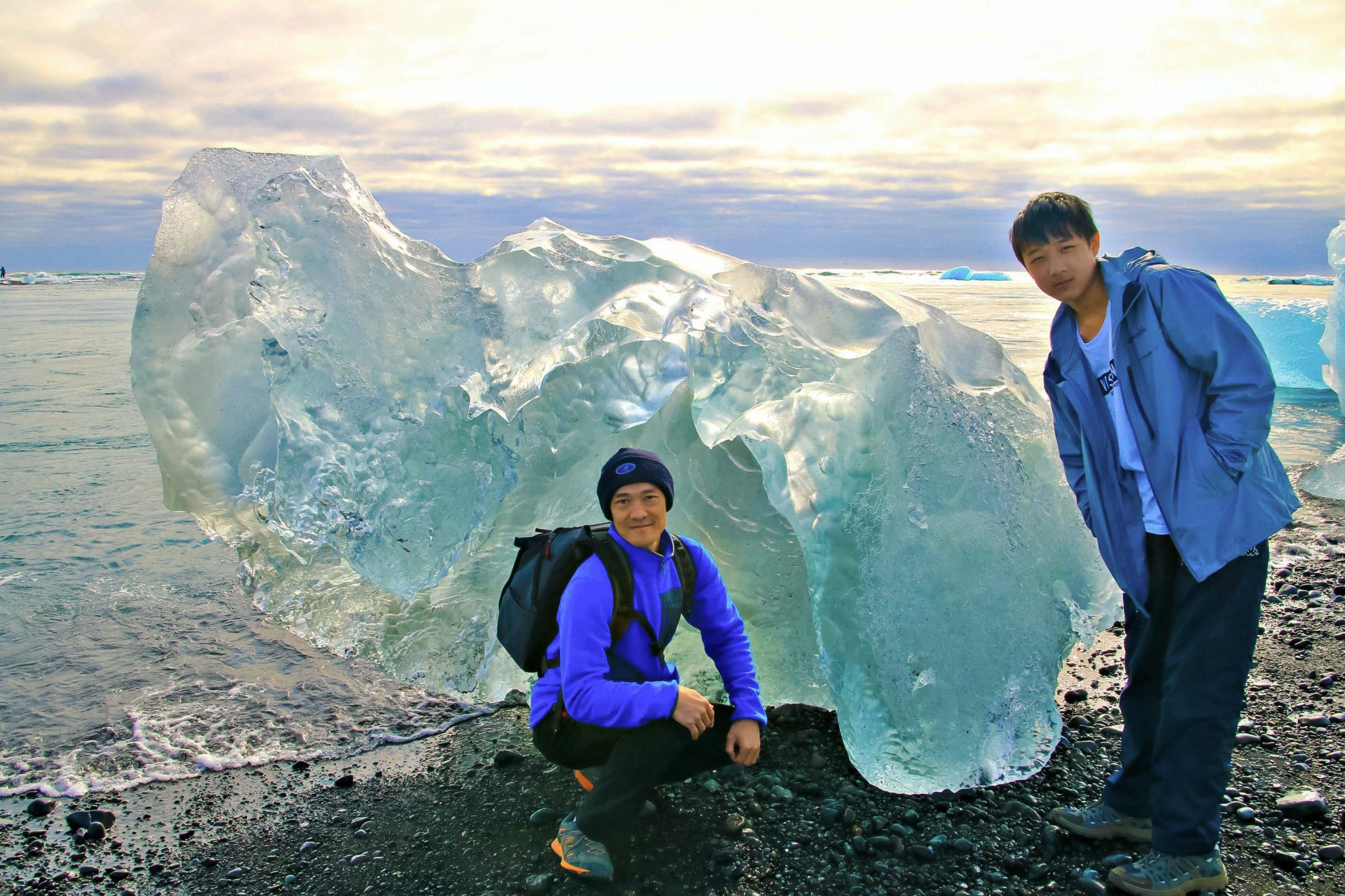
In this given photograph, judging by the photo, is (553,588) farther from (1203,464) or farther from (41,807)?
(41,807)

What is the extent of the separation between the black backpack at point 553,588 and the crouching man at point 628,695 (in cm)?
1

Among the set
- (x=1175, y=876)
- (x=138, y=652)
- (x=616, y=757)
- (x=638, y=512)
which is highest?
(x=638, y=512)

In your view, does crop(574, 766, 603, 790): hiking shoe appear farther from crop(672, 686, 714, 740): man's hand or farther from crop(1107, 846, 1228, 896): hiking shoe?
crop(1107, 846, 1228, 896): hiking shoe

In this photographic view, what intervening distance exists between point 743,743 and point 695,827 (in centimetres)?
48

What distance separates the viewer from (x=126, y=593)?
21.8 ft

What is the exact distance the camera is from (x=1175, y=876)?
2.84 metres

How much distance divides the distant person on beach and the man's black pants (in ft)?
4.69

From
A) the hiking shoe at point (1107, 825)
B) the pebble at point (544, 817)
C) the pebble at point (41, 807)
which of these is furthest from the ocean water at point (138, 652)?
the hiking shoe at point (1107, 825)

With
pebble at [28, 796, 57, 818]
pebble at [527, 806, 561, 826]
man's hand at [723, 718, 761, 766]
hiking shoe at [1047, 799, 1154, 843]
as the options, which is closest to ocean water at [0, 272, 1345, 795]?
pebble at [28, 796, 57, 818]

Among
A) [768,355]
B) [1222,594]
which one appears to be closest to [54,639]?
[768,355]

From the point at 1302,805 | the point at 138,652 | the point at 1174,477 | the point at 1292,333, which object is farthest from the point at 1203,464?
the point at 1292,333

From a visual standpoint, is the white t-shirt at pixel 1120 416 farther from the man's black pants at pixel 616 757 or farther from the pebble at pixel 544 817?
the pebble at pixel 544 817

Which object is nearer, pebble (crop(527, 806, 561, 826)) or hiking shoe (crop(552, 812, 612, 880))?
hiking shoe (crop(552, 812, 612, 880))

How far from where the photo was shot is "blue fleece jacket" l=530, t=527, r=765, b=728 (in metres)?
2.88
